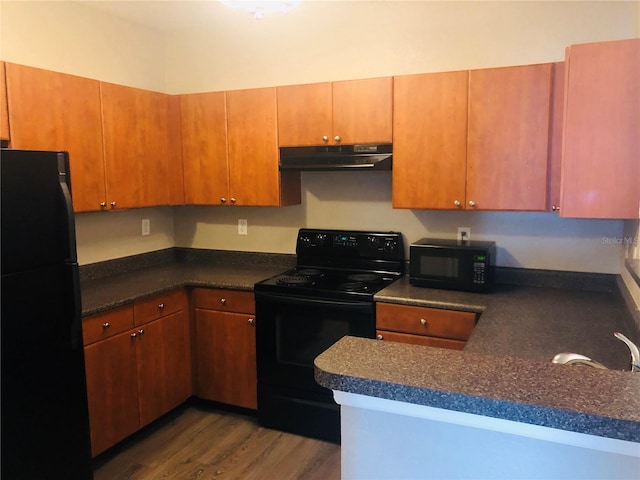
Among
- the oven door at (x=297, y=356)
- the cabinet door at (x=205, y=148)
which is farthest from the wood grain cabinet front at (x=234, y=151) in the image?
the oven door at (x=297, y=356)

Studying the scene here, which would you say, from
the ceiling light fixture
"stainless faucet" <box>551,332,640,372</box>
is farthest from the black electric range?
the ceiling light fixture

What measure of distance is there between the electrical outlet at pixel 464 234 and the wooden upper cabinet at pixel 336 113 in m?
0.74

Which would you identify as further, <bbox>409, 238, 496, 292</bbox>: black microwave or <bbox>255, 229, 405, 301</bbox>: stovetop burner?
<bbox>255, 229, 405, 301</bbox>: stovetop burner

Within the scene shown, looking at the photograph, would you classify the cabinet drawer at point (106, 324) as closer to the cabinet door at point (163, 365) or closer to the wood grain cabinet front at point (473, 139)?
the cabinet door at point (163, 365)

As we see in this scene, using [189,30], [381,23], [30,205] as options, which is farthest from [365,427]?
[189,30]

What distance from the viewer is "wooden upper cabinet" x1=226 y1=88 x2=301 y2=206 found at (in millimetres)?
3154

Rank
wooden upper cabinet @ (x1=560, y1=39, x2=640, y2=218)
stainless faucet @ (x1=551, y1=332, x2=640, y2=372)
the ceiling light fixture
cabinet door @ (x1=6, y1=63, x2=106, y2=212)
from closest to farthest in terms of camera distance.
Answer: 1. stainless faucet @ (x1=551, y1=332, x2=640, y2=372)
2. wooden upper cabinet @ (x1=560, y1=39, x2=640, y2=218)
3. the ceiling light fixture
4. cabinet door @ (x1=6, y1=63, x2=106, y2=212)

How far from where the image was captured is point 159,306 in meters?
2.99

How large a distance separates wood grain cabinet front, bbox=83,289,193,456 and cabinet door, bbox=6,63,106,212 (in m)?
0.67

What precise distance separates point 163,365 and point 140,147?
1.35m

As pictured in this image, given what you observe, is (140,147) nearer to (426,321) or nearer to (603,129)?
(426,321)

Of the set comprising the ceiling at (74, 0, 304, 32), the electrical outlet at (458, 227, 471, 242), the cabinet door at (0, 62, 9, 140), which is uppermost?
the ceiling at (74, 0, 304, 32)

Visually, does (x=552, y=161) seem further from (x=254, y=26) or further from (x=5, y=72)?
(x=5, y=72)

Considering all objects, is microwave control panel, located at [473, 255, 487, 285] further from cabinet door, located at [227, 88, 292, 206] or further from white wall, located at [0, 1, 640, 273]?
cabinet door, located at [227, 88, 292, 206]
